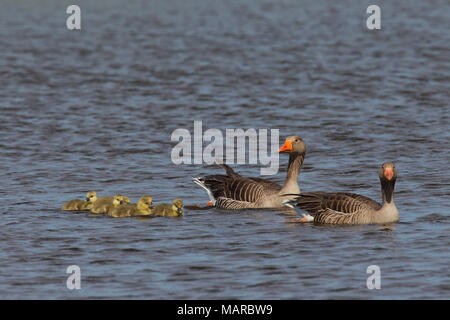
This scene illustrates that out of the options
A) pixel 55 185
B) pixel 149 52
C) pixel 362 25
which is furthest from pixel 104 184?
pixel 362 25

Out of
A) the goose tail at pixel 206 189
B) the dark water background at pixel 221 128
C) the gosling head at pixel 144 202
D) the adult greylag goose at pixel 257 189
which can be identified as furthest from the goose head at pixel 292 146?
the gosling head at pixel 144 202

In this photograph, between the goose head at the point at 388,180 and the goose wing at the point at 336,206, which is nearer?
the goose head at the point at 388,180

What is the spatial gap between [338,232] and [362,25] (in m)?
39.7

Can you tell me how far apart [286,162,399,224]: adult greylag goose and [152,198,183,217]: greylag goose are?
2.28 m

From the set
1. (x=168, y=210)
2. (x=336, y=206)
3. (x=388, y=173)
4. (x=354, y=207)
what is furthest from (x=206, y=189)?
A: (x=388, y=173)

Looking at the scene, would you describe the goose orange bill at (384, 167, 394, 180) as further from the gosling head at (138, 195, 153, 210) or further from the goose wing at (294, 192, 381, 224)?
the gosling head at (138, 195, 153, 210)

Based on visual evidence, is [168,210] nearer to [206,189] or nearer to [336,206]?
[206,189]

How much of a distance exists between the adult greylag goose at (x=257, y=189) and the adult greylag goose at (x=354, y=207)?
126 centimetres

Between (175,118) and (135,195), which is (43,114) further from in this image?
(135,195)

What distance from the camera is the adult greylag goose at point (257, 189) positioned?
810 inches

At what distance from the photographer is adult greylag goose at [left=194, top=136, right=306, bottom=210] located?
810 inches

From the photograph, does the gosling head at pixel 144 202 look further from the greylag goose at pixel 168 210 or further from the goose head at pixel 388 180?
the goose head at pixel 388 180

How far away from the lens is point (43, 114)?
3173 cm

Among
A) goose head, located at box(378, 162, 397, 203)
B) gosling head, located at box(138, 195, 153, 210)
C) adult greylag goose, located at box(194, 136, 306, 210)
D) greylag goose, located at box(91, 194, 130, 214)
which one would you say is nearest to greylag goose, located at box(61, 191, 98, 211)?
greylag goose, located at box(91, 194, 130, 214)
